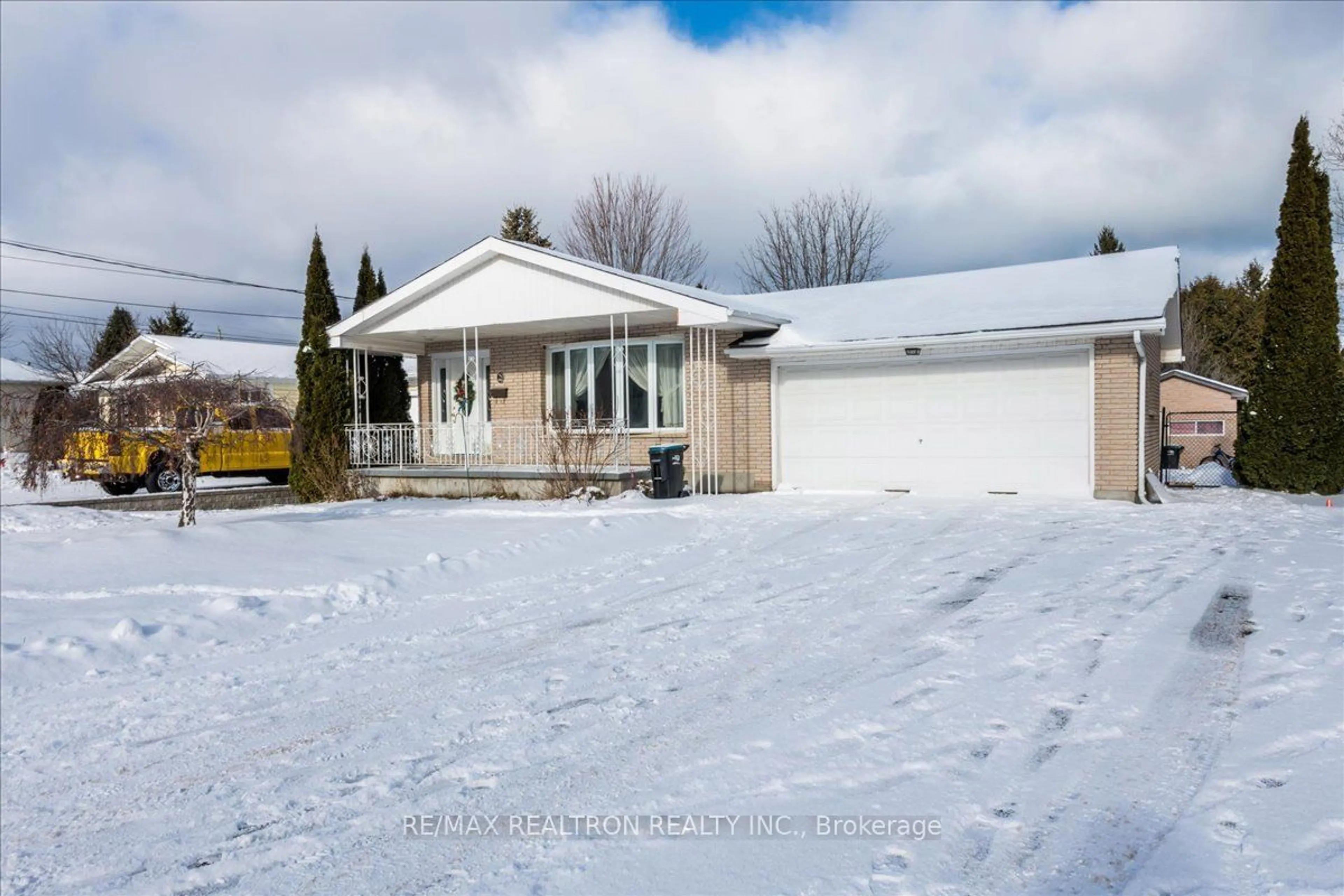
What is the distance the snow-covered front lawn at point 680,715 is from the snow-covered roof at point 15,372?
31918 mm

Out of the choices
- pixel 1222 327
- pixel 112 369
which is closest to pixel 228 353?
pixel 112 369

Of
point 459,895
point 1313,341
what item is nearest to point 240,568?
point 459,895

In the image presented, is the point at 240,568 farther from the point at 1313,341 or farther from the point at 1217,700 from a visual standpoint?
the point at 1313,341

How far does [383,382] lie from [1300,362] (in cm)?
1770

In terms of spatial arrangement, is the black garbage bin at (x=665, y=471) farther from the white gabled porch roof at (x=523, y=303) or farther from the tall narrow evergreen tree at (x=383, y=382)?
the tall narrow evergreen tree at (x=383, y=382)

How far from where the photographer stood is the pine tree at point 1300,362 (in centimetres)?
1440

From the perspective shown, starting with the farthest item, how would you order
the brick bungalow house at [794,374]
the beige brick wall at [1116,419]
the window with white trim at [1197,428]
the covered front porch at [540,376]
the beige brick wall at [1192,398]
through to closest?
the beige brick wall at [1192,398] → the window with white trim at [1197,428] → the covered front porch at [540,376] → the brick bungalow house at [794,374] → the beige brick wall at [1116,419]

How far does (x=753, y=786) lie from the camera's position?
3725 mm

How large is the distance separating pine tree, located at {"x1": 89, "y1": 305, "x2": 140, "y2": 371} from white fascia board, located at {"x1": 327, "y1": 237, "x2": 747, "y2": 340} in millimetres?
4264

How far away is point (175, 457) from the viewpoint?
1130 centimetres

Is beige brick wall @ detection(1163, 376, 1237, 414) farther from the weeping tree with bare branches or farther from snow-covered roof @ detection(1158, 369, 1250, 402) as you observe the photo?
the weeping tree with bare branches

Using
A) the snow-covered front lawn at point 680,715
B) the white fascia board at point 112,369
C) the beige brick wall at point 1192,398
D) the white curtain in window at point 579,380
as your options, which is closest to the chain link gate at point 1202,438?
the beige brick wall at point 1192,398

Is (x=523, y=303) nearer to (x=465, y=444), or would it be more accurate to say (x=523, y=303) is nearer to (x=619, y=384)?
(x=619, y=384)

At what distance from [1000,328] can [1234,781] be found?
9.99 metres
